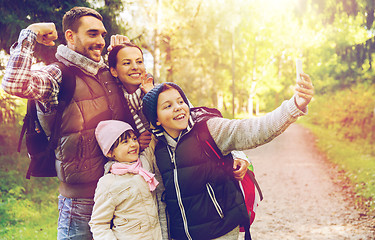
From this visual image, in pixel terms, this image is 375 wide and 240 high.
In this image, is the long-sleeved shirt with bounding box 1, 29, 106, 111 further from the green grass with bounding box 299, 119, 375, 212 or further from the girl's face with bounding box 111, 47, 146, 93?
the green grass with bounding box 299, 119, 375, 212

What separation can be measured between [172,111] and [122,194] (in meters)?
0.65

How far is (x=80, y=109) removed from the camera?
2.33 metres

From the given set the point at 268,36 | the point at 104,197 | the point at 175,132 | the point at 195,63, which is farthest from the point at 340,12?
the point at 268,36

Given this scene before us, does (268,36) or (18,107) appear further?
(268,36)

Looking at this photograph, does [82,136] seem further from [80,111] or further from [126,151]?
[126,151]

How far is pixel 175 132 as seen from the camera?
7.85ft

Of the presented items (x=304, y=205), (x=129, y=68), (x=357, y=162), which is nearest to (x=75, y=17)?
(x=129, y=68)

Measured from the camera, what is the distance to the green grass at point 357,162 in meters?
7.83

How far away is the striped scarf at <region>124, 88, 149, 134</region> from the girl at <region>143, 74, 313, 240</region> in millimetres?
250

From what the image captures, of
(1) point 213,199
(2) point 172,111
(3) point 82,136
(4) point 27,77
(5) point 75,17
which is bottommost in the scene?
(1) point 213,199

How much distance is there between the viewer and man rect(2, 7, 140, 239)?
2.28 m

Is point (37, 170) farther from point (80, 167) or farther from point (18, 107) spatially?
point (18, 107)

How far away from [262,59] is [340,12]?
29.4 metres

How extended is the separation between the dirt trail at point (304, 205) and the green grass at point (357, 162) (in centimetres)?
36
